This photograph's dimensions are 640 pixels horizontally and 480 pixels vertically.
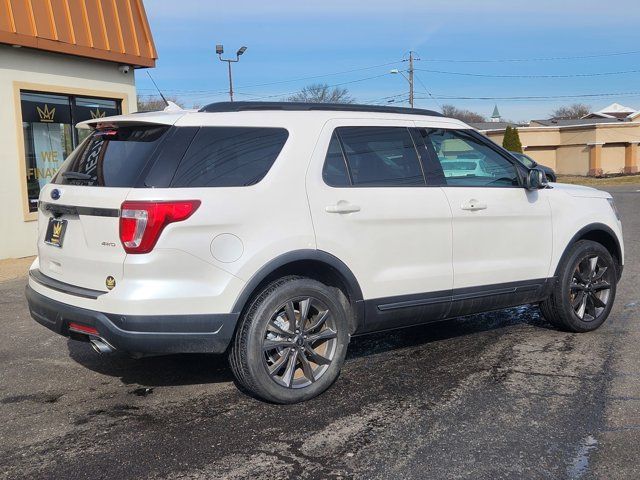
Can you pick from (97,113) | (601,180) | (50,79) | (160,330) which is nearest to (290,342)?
(160,330)

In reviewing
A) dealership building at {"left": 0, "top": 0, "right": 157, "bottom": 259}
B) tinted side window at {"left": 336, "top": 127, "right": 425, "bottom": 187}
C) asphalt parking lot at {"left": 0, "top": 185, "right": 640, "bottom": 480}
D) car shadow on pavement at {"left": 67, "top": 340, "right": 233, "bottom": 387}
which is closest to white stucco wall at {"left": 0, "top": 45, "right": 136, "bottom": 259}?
dealership building at {"left": 0, "top": 0, "right": 157, "bottom": 259}

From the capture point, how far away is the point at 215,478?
11.3 ft

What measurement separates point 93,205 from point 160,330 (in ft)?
2.83

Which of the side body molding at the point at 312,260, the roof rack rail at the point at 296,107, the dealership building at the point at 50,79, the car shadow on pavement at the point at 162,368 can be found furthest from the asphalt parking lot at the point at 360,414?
the dealership building at the point at 50,79

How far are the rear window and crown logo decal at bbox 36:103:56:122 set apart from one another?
765 centimetres

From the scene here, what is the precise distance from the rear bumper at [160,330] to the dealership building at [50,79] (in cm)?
774

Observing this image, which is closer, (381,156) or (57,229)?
(57,229)

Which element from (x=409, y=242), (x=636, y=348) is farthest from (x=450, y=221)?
(x=636, y=348)

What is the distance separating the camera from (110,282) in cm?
401

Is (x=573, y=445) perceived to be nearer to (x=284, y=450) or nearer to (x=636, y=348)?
(x=284, y=450)

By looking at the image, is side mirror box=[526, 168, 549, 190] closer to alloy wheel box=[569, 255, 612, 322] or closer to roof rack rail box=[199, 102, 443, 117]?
alloy wheel box=[569, 255, 612, 322]

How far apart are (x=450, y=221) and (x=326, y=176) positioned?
108cm

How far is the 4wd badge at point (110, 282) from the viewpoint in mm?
4000

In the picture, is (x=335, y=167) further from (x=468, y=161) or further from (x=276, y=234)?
(x=468, y=161)
